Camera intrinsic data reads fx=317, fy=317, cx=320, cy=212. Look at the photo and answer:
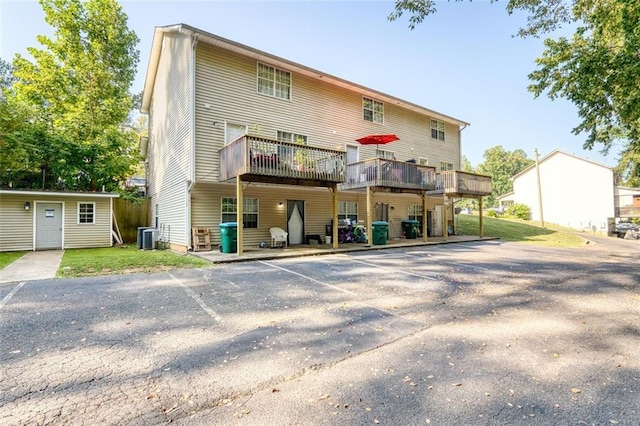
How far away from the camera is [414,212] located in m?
19.8

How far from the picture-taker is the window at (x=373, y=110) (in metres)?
17.2

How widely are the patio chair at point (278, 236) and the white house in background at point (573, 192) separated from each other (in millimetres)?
33260

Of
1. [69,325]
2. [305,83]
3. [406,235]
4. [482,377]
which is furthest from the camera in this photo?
[406,235]

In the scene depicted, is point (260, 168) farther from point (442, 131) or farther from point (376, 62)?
point (442, 131)

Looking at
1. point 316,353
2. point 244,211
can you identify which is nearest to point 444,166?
point 244,211

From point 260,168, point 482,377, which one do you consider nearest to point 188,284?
point 260,168

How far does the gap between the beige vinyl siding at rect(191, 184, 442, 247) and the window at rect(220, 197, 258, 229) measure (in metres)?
0.18

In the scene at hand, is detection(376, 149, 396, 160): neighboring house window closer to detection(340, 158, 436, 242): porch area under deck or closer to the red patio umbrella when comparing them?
the red patio umbrella

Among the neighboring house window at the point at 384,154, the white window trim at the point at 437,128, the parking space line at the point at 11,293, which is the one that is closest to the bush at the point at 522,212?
the white window trim at the point at 437,128

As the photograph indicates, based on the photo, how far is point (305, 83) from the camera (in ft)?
49.1

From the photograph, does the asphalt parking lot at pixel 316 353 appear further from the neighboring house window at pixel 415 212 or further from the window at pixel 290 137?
the neighboring house window at pixel 415 212

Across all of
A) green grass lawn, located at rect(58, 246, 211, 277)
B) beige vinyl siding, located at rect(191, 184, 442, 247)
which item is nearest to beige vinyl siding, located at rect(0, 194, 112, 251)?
beige vinyl siding, located at rect(191, 184, 442, 247)

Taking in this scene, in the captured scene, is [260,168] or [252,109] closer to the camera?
[260,168]

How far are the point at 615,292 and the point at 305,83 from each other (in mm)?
13317
